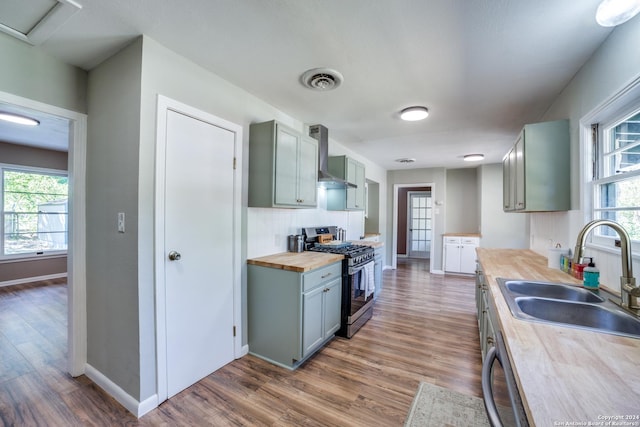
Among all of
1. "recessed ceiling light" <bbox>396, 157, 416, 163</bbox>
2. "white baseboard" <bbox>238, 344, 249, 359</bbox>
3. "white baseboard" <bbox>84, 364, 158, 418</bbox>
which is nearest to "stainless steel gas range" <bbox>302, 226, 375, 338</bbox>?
"white baseboard" <bbox>238, 344, 249, 359</bbox>

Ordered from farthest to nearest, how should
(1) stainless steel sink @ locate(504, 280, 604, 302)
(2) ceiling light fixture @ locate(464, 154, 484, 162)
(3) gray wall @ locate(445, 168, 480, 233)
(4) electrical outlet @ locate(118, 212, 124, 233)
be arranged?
(3) gray wall @ locate(445, 168, 480, 233), (2) ceiling light fixture @ locate(464, 154, 484, 162), (4) electrical outlet @ locate(118, 212, 124, 233), (1) stainless steel sink @ locate(504, 280, 604, 302)

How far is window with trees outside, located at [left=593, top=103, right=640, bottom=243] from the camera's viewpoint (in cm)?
→ 154

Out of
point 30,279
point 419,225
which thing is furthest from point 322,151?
point 419,225

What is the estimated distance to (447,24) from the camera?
1590 mm

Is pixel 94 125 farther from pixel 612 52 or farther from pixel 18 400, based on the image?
pixel 612 52

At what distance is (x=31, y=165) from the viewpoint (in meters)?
4.87

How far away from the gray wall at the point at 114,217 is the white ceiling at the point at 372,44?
24cm

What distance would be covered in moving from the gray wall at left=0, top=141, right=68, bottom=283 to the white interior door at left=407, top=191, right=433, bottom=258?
8.51m

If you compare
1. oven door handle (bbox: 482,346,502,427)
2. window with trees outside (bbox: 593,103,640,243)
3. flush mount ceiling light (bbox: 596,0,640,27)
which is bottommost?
oven door handle (bbox: 482,346,502,427)

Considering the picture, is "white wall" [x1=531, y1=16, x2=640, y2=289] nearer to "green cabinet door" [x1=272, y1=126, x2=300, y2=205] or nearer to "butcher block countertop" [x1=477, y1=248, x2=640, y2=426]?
"butcher block countertop" [x1=477, y1=248, x2=640, y2=426]

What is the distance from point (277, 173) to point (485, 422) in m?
2.35

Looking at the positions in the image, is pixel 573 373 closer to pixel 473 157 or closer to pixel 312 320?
pixel 312 320

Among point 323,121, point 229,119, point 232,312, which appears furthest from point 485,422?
point 323,121

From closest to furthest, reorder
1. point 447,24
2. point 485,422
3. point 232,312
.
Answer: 1. point 447,24
2. point 485,422
3. point 232,312
